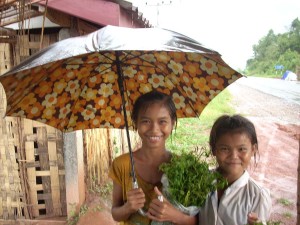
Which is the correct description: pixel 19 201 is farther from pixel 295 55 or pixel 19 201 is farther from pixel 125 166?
pixel 295 55

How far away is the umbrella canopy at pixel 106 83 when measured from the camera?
2051 millimetres

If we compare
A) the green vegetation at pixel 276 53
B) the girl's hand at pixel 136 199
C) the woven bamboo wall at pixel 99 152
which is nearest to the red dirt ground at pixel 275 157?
the woven bamboo wall at pixel 99 152

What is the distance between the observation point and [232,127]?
6.18 ft

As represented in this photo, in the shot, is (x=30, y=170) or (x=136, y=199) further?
(x=30, y=170)

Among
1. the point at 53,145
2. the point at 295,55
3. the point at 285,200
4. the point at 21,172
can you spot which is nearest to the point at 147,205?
the point at 53,145

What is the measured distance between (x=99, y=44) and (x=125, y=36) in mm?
148

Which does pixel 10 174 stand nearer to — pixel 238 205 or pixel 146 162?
pixel 146 162

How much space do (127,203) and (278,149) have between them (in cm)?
1049

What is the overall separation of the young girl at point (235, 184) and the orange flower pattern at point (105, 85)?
387 mm

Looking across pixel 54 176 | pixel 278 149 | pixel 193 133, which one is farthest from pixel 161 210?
pixel 278 149

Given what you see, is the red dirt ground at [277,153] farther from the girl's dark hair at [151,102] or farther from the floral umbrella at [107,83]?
the girl's dark hair at [151,102]

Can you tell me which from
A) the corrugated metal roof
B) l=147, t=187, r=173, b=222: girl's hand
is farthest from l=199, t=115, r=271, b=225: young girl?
the corrugated metal roof

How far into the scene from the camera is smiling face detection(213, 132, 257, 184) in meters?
1.84

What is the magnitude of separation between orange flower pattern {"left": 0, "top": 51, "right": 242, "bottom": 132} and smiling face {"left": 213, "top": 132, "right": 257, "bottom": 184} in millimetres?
426
